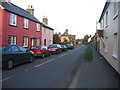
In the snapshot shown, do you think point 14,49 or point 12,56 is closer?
point 12,56

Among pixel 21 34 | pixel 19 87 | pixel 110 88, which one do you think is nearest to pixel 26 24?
pixel 21 34

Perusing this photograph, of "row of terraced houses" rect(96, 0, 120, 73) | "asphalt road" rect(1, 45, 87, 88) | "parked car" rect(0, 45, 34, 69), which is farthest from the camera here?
"parked car" rect(0, 45, 34, 69)

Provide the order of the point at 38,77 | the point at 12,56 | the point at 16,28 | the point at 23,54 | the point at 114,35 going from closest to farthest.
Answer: the point at 38,77 < the point at 12,56 < the point at 114,35 < the point at 23,54 < the point at 16,28

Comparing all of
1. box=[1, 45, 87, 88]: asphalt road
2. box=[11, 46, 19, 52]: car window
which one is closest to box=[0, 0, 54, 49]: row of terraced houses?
box=[11, 46, 19, 52]: car window

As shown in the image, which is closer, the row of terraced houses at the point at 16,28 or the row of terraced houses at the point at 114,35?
the row of terraced houses at the point at 114,35

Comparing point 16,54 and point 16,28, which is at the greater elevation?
point 16,28

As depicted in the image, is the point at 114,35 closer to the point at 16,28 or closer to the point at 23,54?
the point at 23,54

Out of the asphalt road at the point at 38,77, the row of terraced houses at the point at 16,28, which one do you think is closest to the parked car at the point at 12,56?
the asphalt road at the point at 38,77

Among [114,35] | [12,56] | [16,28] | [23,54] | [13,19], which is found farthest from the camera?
[16,28]

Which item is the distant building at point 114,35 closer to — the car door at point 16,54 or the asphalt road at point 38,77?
the asphalt road at point 38,77

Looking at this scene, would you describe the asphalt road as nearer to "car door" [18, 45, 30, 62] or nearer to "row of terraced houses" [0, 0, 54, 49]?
"car door" [18, 45, 30, 62]

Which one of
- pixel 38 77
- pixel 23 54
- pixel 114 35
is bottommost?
pixel 38 77

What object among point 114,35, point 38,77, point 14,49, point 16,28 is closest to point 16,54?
point 14,49

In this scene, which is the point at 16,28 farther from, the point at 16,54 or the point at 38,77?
the point at 38,77
